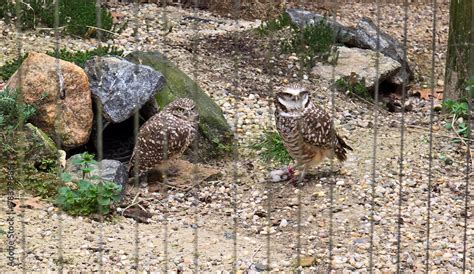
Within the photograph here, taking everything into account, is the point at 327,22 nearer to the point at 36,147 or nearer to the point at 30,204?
the point at 36,147

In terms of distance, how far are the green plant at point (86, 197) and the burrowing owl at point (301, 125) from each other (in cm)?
116

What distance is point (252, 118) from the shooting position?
715cm

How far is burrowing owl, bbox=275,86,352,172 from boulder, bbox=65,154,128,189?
1014 millimetres

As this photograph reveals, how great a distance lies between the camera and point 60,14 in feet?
25.8

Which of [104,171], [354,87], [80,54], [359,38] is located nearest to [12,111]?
[104,171]

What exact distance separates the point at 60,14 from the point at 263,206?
9.48 ft

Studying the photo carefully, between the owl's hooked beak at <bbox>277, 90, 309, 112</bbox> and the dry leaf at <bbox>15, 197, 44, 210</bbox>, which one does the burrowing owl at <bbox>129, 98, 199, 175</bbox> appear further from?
the dry leaf at <bbox>15, 197, 44, 210</bbox>

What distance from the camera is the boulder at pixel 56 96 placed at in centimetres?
610

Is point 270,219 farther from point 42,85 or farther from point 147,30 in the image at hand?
point 147,30

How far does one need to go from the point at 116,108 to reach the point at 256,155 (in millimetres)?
1066

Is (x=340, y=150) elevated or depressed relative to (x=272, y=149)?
elevated

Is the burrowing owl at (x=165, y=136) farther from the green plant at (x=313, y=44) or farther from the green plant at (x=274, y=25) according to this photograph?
the green plant at (x=274, y=25)

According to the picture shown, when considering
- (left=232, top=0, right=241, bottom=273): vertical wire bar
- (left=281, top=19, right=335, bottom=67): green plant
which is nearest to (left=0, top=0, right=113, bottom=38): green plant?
(left=232, top=0, right=241, bottom=273): vertical wire bar

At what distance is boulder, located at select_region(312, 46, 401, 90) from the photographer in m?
8.05
